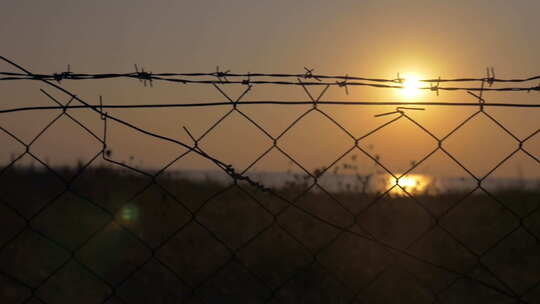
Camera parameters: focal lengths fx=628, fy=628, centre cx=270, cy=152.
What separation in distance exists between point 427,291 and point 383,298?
35 cm

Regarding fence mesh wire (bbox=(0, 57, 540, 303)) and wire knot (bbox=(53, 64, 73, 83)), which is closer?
wire knot (bbox=(53, 64, 73, 83))

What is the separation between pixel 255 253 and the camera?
14.9ft

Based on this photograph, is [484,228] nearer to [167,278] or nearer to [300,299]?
[300,299]

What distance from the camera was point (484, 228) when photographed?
5500 mm

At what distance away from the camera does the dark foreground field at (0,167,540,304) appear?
389 centimetres

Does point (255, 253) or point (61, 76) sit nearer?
point (61, 76)

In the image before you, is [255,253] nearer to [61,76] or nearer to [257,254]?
[257,254]

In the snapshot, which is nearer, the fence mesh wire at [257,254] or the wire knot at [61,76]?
the wire knot at [61,76]

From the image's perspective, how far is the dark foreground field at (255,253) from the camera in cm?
389

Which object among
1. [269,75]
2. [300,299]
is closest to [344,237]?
[300,299]

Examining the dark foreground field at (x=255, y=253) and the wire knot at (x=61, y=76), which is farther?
the dark foreground field at (x=255, y=253)

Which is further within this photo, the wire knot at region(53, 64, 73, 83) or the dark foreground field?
the dark foreground field

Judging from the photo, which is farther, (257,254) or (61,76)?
(257,254)

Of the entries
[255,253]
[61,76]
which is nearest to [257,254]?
[255,253]
